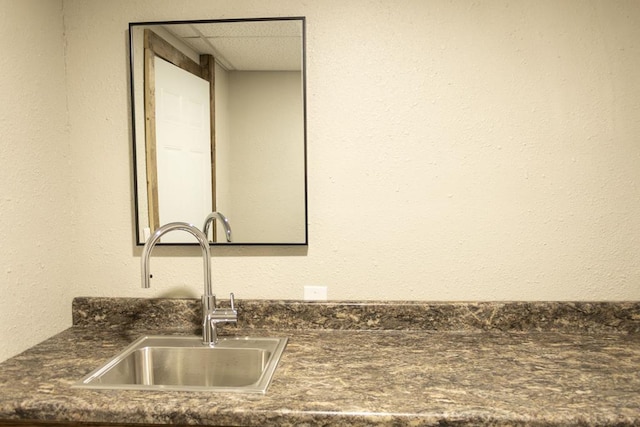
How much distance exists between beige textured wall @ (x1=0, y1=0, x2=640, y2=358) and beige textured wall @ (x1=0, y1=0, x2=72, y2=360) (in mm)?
12

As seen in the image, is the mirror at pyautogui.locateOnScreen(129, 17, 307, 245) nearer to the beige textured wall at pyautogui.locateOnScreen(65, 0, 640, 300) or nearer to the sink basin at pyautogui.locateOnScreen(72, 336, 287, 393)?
the beige textured wall at pyautogui.locateOnScreen(65, 0, 640, 300)

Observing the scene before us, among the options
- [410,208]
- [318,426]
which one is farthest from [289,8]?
[318,426]

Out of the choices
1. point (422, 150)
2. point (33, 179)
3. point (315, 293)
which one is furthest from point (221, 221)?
point (422, 150)

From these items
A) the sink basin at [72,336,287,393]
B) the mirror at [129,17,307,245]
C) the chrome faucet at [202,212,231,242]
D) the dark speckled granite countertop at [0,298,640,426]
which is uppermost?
the mirror at [129,17,307,245]

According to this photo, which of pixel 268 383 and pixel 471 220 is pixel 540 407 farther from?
pixel 471 220

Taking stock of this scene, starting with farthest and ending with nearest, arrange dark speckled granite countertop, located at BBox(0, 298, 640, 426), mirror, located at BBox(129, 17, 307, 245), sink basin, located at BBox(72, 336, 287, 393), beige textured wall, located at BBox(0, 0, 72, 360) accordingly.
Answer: mirror, located at BBox(129, 17, 307, 245) → sink basin, located at BBox(72, 336, 287, 393) → beige textured wall, located at BBox(0, 0, 72, 360) → dark speckled granite countertop, located at BBox(0, 298, 640, 426)

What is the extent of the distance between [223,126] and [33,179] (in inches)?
24.2

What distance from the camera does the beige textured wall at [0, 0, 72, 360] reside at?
4.82 feet

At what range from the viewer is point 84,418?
1163mm

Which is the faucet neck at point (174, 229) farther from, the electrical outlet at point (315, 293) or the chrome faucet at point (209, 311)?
the electrical outlet at point (315, 293)

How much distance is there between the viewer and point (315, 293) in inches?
70.6

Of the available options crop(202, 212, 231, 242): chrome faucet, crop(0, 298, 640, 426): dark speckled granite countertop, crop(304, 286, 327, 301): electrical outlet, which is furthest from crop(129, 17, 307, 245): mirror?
crop(0, 298, 640, 426): dark speckled granite countertop

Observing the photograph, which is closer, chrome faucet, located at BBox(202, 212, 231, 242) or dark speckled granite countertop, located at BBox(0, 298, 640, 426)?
dark speckled granite countertop, located at BBox(0, 298, 640, 426)

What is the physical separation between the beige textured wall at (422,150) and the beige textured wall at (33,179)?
12 mm
